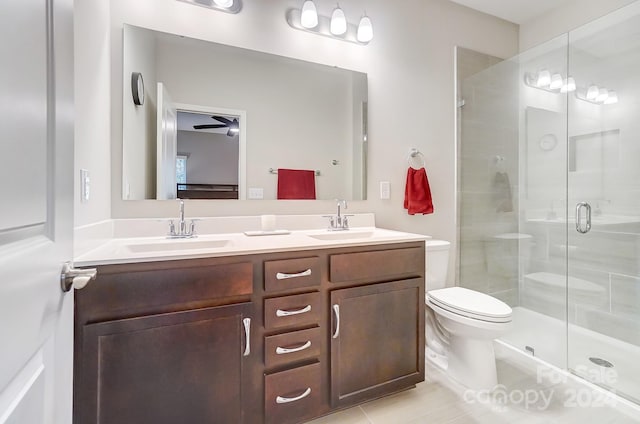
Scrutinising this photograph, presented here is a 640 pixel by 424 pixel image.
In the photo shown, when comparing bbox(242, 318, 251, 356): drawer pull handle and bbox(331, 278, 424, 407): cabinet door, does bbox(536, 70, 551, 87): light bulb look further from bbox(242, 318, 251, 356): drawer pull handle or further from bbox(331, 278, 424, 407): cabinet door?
bbox(242, 318, 251, 356): drawer pull handle

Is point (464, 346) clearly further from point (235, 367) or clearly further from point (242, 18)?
point (242, 18)

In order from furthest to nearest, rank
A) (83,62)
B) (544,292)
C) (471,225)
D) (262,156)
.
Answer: (471,225)
(544,292)
(262,156)
(83,62)

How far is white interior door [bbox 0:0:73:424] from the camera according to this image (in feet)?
1.24

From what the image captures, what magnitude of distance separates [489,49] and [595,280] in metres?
1.98

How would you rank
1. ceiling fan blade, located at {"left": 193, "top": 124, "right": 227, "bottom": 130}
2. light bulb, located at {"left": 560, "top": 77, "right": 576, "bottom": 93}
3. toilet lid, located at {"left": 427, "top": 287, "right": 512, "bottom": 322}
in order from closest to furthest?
toilet lid, located at {"left": 427, "top": 287, "right": 512, "bottom": 322}
ceiling fan blade, located at {"left": 193, "top": 124, "right": 227, "bottom": 130}
light bulb, located at {"left": 560, "top": 77, "right": 576, "bottom": 93}

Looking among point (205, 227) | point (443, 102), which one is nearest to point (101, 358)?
point (205, 227)

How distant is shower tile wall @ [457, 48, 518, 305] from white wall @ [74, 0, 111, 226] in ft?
7.76

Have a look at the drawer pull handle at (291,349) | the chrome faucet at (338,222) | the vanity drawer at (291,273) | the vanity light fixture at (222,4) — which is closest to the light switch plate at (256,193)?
the chrome faucet at (338,222)

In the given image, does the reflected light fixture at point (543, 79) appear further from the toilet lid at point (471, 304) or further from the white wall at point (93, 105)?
the white wall at point (93, 105)

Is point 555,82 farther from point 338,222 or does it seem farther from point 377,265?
point 377,265

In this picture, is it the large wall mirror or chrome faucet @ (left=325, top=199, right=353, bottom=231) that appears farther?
chrome faucet @ (left=325, top=199, right=353, bottom=231)

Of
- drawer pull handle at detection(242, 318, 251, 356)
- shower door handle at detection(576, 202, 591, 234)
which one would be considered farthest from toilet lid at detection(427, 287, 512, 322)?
drawer pull handle at detection(242, 318, 251, 356)

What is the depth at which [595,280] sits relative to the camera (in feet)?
6.55

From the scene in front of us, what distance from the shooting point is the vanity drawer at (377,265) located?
1.35 metres
